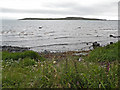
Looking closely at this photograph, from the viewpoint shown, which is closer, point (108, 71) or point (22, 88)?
point (22, 88)

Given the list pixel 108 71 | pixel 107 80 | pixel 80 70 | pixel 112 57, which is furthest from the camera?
pixel 112 57

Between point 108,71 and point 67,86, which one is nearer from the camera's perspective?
point 67,86

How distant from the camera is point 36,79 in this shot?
442 centimetres

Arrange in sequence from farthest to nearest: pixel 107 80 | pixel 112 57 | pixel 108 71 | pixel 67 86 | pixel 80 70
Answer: pixel 112 57, pixel 80 70, pixel 108 71, pixel 107 80, pixel 67 86

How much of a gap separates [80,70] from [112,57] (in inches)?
195

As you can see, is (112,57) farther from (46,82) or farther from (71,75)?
(46,82)

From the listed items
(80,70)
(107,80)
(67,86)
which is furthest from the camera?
(80,70)

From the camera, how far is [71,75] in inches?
176

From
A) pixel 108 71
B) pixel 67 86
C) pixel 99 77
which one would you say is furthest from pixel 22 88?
pixel 108 71

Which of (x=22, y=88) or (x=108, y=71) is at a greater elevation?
(x=108, y=71)

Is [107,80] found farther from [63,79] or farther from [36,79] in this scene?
[36,79]

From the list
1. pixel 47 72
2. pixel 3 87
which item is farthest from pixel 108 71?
pixel 3 87

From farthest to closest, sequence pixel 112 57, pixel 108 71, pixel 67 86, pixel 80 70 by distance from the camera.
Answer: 1. pixel 112 57
2. pixel 80 70
3. pixel 108 71
4. pixel 67 86

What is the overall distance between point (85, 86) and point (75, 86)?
313 millimetres
